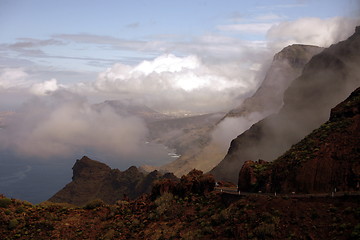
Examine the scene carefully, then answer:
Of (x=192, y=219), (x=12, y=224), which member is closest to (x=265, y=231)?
(x=192, y=219)

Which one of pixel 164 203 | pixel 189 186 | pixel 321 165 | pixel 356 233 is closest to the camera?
pixel 356 233

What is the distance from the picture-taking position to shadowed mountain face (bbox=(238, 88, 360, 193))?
33.8 meters

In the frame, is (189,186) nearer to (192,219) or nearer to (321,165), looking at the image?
(192,219)

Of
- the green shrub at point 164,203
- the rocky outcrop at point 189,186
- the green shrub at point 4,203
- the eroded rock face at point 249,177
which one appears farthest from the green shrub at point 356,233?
the green shrub at point 4,203

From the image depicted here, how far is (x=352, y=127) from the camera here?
124 ft

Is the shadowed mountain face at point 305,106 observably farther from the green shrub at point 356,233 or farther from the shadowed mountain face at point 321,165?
the green shrub at point 356,233

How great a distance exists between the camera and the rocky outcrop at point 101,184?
540ft

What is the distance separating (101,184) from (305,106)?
8972cm

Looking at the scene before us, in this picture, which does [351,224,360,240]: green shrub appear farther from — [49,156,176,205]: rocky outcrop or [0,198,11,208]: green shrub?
[49,156,176,205]: rocky outcrop

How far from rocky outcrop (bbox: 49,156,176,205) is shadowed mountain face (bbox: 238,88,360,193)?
4804 inches

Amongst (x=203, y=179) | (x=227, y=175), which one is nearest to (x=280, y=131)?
(x=227, y=175)

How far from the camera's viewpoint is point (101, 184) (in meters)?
177

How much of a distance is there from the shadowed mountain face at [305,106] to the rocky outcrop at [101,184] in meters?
31.8

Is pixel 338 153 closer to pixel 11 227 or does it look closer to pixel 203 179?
pixel 203 179
